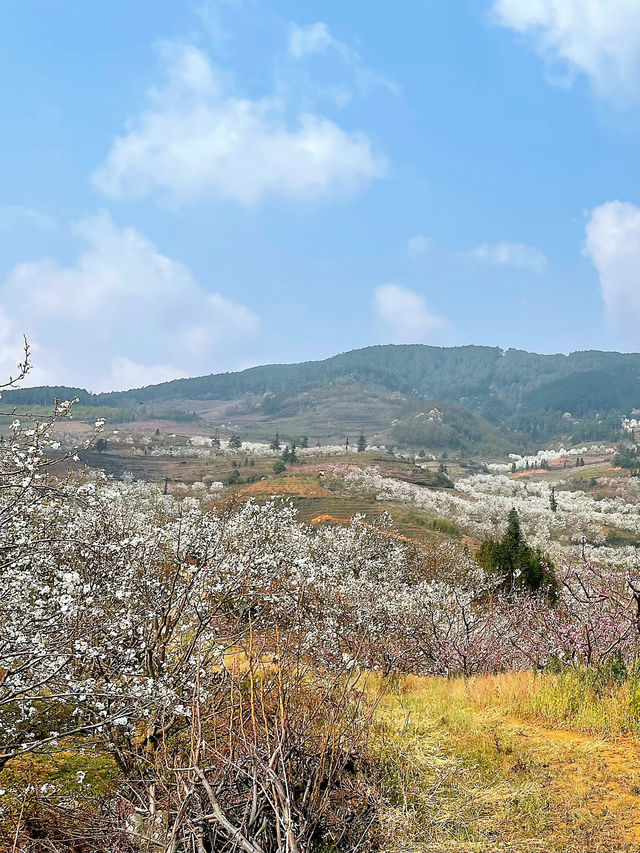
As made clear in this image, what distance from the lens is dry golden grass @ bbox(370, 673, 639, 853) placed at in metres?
5.02

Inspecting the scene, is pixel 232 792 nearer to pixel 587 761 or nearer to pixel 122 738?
pixel 122 738

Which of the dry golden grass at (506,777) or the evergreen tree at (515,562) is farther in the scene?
the evergreen tree at (515,562)

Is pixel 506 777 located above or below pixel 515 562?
above

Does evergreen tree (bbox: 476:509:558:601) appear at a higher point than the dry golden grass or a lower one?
lower

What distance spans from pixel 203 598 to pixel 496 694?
510cm

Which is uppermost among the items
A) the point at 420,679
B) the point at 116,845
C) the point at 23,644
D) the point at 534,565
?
the point at 23,644

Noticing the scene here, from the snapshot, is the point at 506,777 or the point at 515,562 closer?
the point at 506,777

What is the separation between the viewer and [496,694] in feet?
29.7

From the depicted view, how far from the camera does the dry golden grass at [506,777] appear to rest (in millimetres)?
5020

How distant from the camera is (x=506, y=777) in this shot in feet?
20.8

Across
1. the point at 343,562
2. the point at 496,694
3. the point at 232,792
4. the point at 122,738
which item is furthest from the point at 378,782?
the point at 343,562

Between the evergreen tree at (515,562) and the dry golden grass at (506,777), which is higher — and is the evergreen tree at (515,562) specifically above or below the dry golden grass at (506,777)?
below

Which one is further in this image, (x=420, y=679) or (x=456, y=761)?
(x=420, y=679)

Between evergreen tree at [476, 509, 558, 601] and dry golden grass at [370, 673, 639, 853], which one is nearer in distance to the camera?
dry golden grass at [370, 673, 639, 853]
